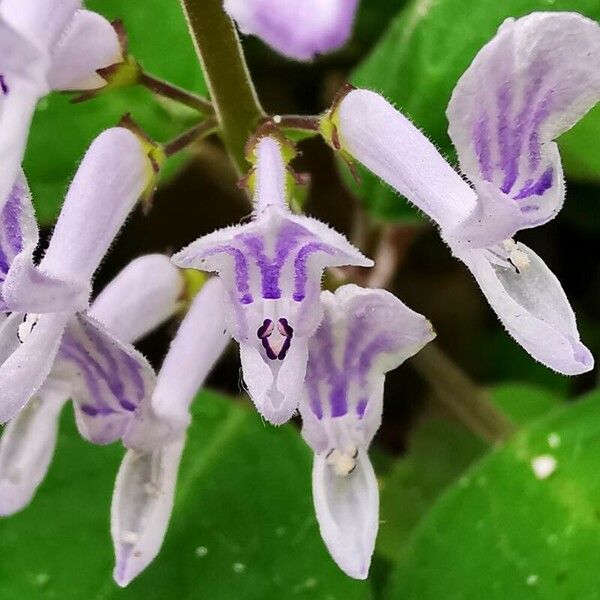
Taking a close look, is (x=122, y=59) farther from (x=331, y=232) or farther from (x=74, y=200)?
(x=331, y=232)

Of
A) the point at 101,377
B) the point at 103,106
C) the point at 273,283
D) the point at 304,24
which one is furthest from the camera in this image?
the point at 103,106

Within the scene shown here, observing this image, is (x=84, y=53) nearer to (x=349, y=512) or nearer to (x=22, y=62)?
(x=22, y=62)

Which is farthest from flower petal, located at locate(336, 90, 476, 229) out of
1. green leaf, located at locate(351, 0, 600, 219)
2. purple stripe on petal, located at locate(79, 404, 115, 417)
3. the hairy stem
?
the hairy stem

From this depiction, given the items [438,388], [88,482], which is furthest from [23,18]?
[438,388]

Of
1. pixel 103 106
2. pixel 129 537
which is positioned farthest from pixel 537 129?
pixel 103 106

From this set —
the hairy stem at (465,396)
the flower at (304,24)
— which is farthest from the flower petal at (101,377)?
the hairy stem at (465,396)

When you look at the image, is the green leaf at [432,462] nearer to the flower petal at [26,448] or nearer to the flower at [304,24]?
the flower petal at [26,448]

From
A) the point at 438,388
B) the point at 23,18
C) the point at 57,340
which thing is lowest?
the point at 438,388

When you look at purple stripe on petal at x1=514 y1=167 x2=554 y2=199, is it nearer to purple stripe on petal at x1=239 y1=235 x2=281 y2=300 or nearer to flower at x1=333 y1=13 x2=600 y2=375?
flower at x1=333 y1=13 x2=600 y2=375
